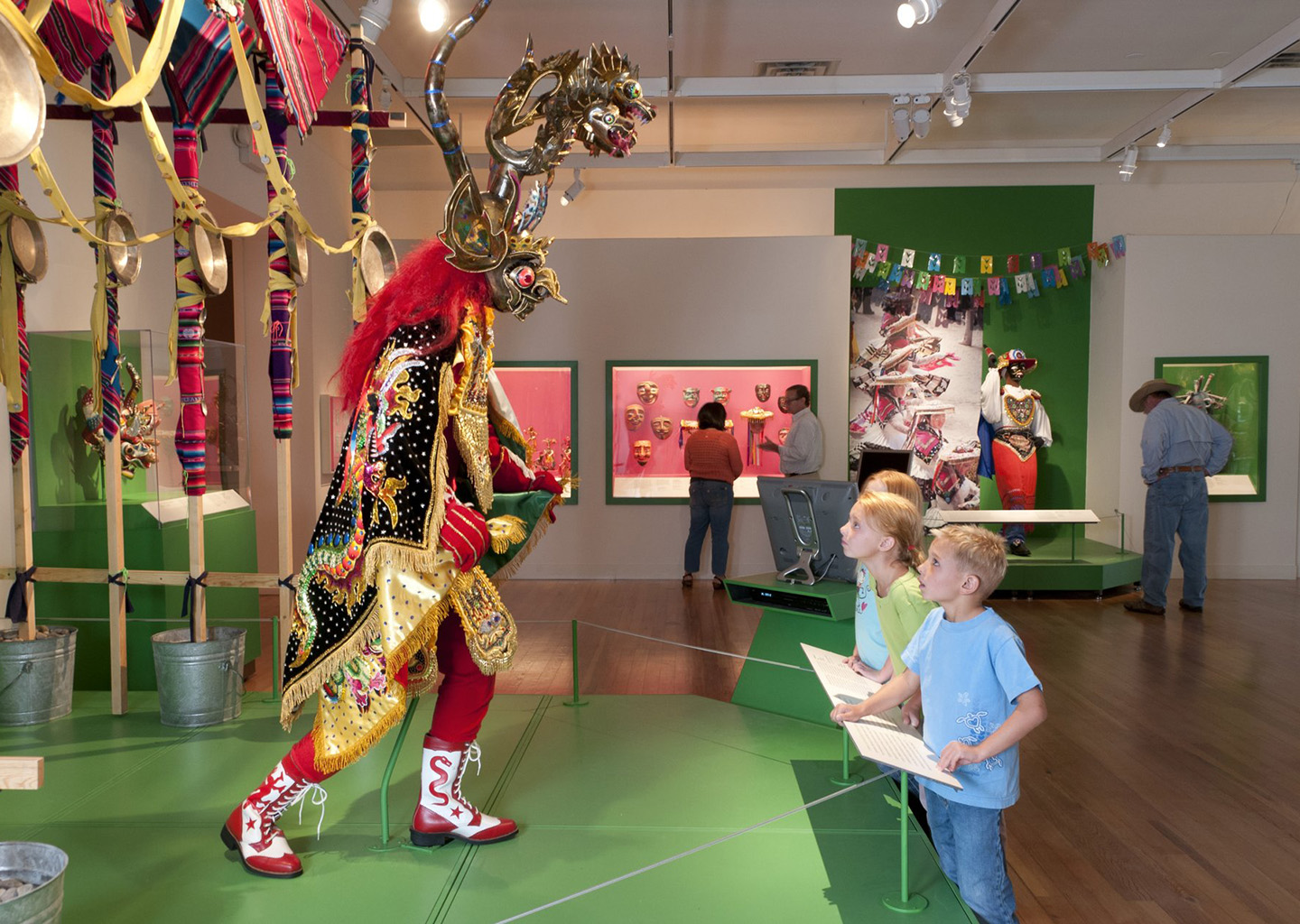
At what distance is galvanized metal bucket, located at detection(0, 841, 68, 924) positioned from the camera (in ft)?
5.90

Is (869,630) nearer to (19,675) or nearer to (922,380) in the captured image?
(19,675)

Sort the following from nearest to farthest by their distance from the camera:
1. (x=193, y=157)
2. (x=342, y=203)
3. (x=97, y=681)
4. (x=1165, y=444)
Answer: (x=193, y=157), (x=97, y=681), (x=1165, y=444), (x=342, y=203)

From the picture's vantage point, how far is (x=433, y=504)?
253 centimetres

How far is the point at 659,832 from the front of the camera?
9.93ft

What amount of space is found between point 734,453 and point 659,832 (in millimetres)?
5455

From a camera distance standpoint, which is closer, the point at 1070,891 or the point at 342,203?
the point at 1070,891

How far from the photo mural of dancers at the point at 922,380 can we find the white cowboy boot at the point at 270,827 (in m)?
7.77

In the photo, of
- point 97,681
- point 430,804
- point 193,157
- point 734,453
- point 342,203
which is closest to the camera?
point 430,804

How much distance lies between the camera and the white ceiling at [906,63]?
21.7ft

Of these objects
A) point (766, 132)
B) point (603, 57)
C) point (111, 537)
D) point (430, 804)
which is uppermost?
point (766, 132)

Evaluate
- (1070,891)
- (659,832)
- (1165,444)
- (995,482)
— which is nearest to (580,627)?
(659,832)

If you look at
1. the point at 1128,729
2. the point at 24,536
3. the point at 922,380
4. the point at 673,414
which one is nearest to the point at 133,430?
the point at 24,536

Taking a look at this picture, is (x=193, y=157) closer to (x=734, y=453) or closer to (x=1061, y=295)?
(x=734, y=453)

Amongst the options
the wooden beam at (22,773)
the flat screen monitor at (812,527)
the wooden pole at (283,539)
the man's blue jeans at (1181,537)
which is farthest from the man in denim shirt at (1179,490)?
the wooden beam at (22,773)
